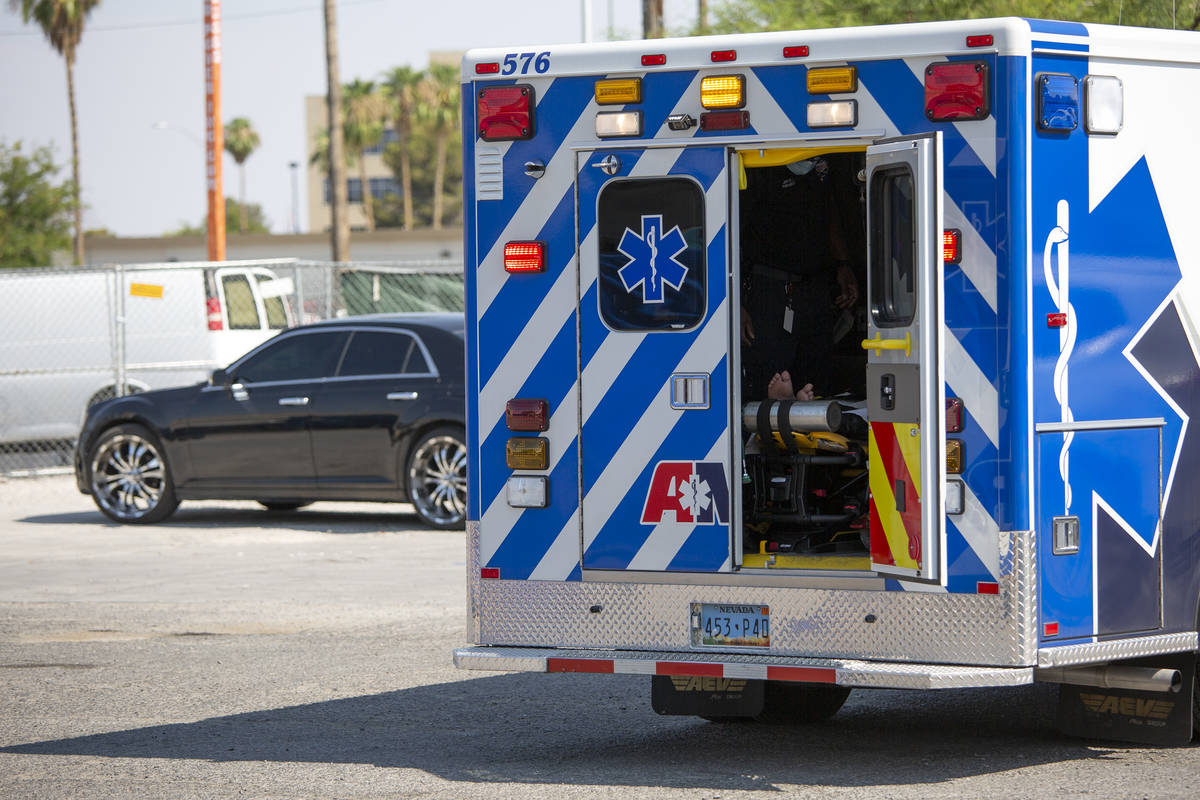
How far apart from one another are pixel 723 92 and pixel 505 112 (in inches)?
35.7

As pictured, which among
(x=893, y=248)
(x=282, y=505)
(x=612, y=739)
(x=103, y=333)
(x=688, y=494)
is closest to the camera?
(x=893, y=248)

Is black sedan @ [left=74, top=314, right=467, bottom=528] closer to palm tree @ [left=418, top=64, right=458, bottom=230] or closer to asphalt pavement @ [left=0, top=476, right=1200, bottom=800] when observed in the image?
asphalt pavement @ [left=0, top=476, right=1200, bottom=800]

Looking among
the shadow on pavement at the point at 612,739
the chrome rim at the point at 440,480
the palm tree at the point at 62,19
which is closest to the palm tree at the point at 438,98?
the palm tree at the point at 62,19

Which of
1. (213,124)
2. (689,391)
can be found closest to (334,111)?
(213,124)

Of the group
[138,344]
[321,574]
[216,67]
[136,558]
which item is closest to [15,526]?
[136,558]

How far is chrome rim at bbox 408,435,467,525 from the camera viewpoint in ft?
46.4

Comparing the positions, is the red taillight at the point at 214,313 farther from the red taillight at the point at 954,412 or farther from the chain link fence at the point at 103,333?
the red taillight at the point at 954,412

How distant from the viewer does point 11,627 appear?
35.2 feet

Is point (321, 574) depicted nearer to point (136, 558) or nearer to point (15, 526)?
point (136, 558)

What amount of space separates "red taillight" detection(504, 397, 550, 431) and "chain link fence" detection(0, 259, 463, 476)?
555 inches

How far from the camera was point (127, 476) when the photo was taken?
15.5 m

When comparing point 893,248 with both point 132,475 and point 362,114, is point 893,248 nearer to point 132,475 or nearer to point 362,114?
point 132,475

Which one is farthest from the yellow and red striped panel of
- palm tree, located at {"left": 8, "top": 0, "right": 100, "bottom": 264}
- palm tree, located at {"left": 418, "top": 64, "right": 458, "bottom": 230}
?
palm tree, located at {"left": 418, "top": 64, "right": 458, "bottom": 230}

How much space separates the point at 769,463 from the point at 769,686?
112cm
